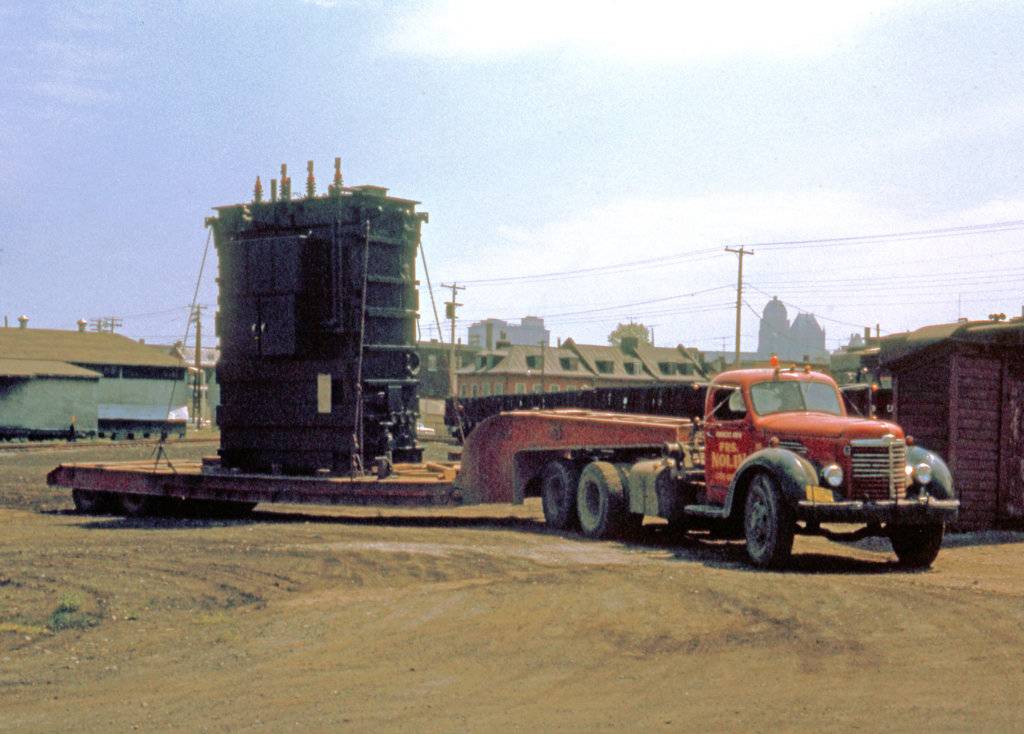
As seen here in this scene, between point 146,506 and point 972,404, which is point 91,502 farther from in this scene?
point 972,404

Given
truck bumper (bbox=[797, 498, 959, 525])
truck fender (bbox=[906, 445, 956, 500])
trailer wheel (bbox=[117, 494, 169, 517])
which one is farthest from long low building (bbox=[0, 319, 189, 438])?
truck bumper (bbox=[797, 498, 959, 525])

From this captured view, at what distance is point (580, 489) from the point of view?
1725 centimetres

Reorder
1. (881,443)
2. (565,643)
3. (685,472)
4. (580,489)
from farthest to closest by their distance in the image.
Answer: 1. (580,489)
2. (685,472)
3. (881,443)
4. (565,643)

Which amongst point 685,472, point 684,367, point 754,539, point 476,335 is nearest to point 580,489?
point 685,472

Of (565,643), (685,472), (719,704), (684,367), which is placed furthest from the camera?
(684,367)

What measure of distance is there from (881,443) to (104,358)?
64.6 metres

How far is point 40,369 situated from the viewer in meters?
62.1

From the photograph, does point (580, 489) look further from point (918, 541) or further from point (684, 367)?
point (684, 367)

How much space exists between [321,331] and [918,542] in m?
10.1

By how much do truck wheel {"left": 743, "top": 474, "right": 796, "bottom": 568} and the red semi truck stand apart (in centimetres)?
2

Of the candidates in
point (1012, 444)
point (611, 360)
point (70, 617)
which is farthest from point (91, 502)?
point (611, 360)

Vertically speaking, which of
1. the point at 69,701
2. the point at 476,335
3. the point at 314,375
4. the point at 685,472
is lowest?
the point at 69,701

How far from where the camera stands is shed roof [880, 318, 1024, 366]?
18578mm

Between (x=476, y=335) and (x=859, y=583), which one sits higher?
(x=476, y=335)
